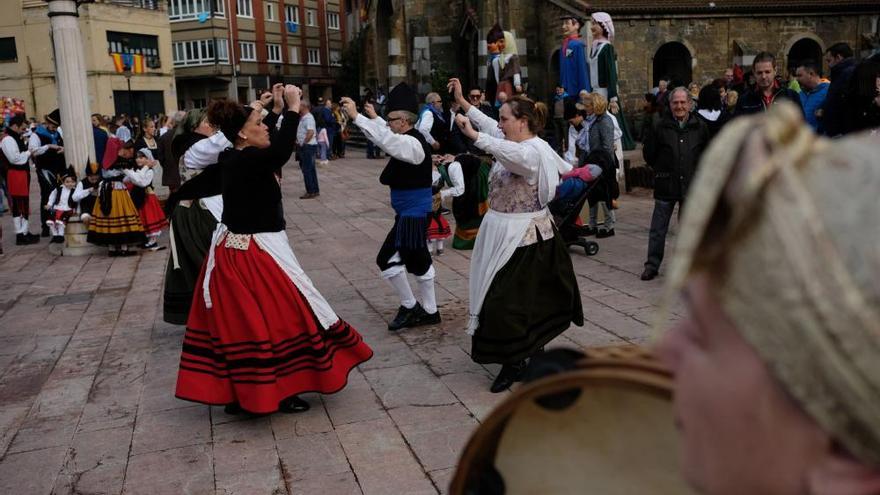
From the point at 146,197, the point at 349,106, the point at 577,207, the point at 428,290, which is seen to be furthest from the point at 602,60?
the point at 146,197

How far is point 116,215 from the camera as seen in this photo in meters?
10.1

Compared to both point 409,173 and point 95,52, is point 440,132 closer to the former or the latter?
point 409,173

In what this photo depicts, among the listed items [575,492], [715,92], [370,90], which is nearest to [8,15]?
[370,90]

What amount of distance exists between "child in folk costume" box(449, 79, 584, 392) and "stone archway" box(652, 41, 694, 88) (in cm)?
1836

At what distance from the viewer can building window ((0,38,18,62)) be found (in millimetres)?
36812

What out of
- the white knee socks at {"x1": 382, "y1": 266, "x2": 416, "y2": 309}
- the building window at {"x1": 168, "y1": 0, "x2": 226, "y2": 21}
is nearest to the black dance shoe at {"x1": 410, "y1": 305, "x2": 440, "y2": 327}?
the white knee socks at {"x1": 382, "y1": 266, "x2": 416, "y2": 309}

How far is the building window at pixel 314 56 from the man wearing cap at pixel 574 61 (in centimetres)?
5025

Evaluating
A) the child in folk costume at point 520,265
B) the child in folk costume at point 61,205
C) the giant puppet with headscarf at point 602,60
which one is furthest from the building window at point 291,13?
the child in folk costume at point 520,265

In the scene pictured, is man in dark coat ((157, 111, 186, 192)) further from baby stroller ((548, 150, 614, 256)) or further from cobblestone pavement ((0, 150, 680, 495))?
baby stroller ((548, 150, 614, 256))

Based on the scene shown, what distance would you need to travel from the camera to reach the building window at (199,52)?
50.9 m

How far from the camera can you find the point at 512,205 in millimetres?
4797

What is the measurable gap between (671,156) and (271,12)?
51493 millimetres

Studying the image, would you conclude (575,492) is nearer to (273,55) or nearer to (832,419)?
(832,419)

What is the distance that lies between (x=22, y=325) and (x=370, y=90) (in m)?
25.1
